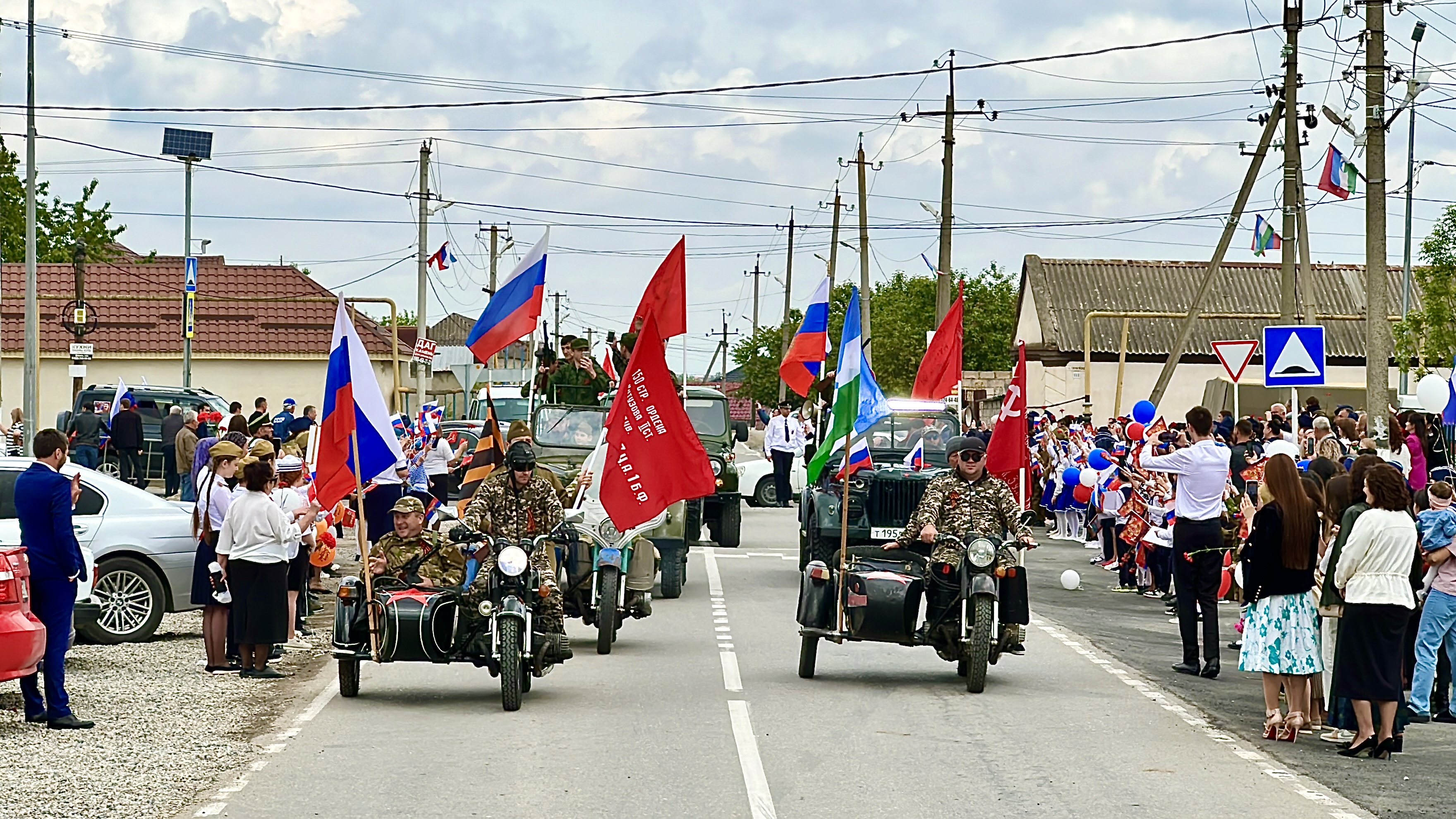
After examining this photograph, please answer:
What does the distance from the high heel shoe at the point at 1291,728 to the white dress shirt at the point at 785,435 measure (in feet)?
69.8

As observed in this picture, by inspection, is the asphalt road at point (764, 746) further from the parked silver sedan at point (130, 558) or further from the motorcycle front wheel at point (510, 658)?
the parked silver sedan at point (130, 558)

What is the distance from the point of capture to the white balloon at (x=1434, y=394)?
19438 mm

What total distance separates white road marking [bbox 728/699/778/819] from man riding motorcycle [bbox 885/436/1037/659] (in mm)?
1689

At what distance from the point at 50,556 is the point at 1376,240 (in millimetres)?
14437

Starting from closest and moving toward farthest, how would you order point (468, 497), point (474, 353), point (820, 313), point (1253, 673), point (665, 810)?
point (665, 810) → point (1253, 673) → point (474, 353) → point (468, 497) → point (820, 313)

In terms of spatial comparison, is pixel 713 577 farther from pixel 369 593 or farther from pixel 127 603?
pixel 369 593

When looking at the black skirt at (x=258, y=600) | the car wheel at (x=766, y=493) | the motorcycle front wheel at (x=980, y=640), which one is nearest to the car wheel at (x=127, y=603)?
the black skirt at (x=258, y=600)

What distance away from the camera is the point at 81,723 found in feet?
35.4

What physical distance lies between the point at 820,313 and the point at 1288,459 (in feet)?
39.5

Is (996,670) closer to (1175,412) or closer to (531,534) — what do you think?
(531,534)

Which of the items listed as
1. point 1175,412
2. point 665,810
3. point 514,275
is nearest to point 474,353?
point 514,275

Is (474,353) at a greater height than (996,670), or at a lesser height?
greater

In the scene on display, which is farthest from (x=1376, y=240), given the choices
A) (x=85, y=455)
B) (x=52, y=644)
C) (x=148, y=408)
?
(x=148, y=408)

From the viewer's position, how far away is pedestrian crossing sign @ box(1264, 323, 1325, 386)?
797 inches
